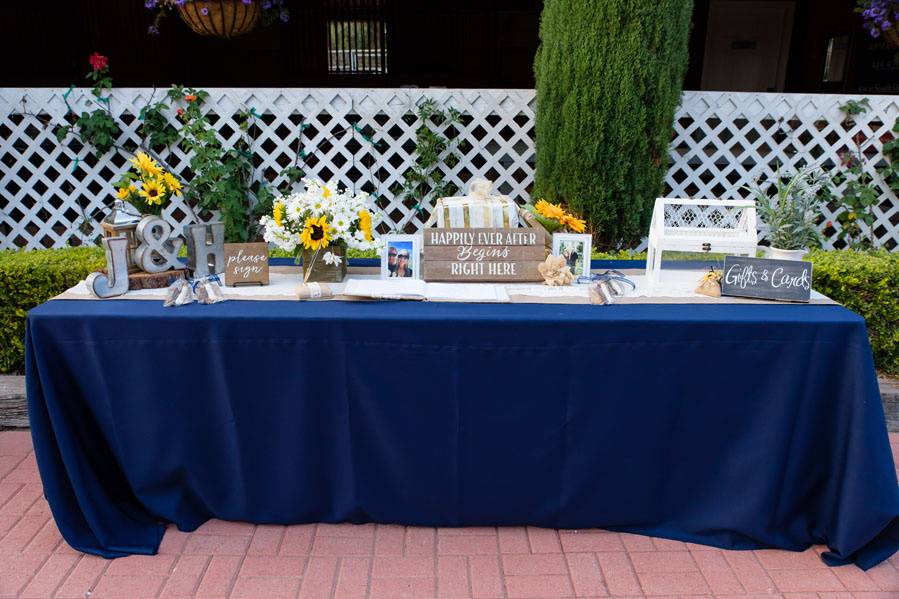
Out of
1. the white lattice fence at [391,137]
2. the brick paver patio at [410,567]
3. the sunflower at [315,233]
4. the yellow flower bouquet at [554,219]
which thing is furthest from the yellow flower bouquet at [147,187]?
the white lattice fence at [391,137]

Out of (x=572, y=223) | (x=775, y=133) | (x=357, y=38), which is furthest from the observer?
(x=357, y=38)

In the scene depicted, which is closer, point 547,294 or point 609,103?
point 547,294

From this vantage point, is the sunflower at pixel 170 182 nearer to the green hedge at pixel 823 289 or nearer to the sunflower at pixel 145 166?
the sunflower at pixel 145 166

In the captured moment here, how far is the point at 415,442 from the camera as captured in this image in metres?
2.11

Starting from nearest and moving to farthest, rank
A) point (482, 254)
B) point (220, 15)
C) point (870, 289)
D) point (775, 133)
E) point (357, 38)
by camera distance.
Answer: point (482, 254) → point (870, 289) → point (220, 15) → point (775, 133) → point (357, 38)

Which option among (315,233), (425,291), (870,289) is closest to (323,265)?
(315,233)

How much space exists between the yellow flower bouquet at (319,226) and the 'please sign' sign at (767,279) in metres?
1.25

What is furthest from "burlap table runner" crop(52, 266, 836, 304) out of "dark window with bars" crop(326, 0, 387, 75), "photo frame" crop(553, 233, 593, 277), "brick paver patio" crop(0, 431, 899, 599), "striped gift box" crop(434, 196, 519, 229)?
"dark window with bars" crop(326, 0, 387, 75)

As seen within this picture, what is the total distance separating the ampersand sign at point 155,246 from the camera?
2246 mm

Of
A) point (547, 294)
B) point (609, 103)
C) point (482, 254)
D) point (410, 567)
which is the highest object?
point (609, 103)

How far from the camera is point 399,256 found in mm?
2387

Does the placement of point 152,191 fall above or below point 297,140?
below

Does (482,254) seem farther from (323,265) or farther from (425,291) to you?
(323,265)

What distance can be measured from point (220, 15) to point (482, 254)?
3207 millimetres
